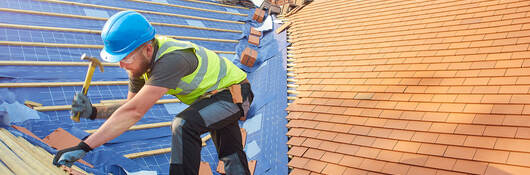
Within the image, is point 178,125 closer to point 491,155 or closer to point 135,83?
point 135,83

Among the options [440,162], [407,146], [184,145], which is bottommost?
[407,146]

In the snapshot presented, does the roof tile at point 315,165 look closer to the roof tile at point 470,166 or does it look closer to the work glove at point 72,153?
the roof tile at point 470,166

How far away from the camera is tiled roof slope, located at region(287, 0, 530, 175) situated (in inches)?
95.5

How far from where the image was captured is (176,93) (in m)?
2.01

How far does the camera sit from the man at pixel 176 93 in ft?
5.59

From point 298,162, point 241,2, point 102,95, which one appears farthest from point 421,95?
point 241,2

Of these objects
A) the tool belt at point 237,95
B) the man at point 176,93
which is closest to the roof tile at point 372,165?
the man at point 176,93

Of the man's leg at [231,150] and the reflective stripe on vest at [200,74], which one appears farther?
the man's leg at [231,150]

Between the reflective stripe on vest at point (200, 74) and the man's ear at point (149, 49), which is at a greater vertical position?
the man's ear at point (149, 49)

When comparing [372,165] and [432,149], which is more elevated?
[432,149]

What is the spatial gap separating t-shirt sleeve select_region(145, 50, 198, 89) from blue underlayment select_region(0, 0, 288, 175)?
3.85 feet

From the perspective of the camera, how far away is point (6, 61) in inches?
135

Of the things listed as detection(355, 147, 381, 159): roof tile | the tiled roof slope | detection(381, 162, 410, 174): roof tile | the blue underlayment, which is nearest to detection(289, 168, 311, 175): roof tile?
the tiled roof slope

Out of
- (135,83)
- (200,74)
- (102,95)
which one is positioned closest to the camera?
(200,74)
